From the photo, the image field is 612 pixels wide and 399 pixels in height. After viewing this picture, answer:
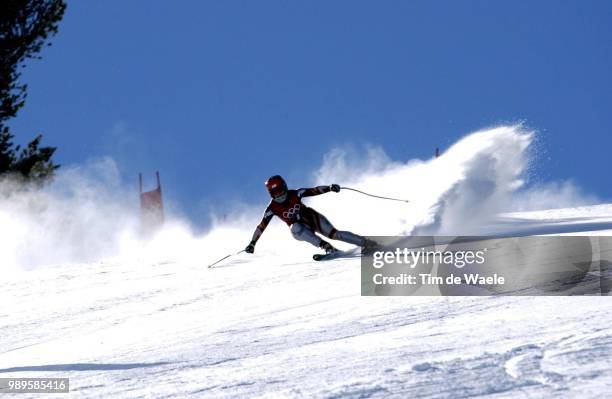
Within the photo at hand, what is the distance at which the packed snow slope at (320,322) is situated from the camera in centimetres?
612

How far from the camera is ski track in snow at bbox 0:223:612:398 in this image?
5.97 metres

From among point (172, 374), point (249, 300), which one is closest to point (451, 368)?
point (172, 374)

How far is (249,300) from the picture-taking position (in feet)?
33.1

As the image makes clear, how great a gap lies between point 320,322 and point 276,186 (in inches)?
161

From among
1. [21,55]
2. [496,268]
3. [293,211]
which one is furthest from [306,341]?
[21,55]

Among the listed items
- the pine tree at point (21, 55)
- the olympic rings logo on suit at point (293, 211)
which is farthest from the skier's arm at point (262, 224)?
the pine tree at point (21, 55)

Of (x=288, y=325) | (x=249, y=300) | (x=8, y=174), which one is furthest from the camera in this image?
(x=8, y=174)

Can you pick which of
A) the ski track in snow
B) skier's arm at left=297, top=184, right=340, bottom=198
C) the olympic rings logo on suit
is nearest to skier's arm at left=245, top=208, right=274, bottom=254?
the olympic rings logo on suit

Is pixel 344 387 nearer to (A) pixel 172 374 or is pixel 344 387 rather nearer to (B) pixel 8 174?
(A) pixel 172 374

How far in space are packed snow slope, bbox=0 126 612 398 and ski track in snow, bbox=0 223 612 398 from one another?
2cm

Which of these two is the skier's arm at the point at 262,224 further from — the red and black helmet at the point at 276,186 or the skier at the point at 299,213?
the red and black helmet at the point at 276,186

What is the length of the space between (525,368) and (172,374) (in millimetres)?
2358

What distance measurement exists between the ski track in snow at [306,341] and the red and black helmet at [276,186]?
3.08ft

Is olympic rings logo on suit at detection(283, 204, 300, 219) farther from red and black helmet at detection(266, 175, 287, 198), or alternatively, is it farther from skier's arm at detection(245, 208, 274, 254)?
skier's arm at detection(245, 208, 274, 254)
